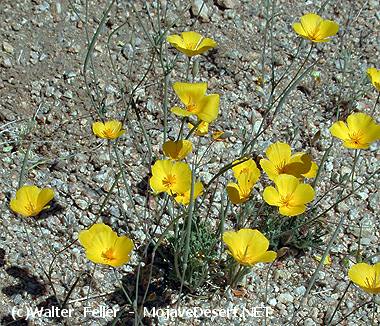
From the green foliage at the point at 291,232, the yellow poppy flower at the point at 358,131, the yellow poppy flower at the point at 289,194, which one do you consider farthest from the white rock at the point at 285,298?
the yellow poppy flower at the point at 358,131

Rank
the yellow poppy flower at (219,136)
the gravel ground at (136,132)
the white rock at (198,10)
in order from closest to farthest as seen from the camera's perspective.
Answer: the gravel ground at (136,132)
the yellow poppy flower at (219,136)
the white rock at (198,10)

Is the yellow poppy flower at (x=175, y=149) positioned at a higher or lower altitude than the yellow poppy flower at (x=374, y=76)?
lower

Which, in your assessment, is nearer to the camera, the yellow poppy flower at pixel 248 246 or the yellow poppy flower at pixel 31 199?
the yellow poppy flower at pixel 248 246

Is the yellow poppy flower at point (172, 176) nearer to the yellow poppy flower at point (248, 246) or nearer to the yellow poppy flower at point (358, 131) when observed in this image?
the yellow poppy flower at point (248, 246)

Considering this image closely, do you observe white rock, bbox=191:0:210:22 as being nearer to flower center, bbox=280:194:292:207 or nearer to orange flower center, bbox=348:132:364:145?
orange flower center, bbox=348:132:364:145

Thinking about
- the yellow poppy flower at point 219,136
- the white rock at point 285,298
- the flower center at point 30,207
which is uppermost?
the yellow poppy flower at point 219,136

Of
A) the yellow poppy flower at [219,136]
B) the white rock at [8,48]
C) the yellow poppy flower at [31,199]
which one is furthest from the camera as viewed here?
the white rock at [8,48]
